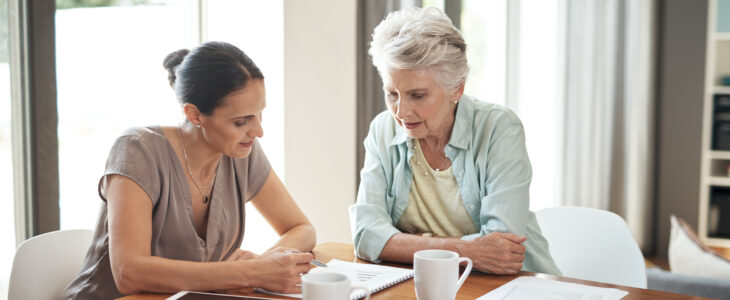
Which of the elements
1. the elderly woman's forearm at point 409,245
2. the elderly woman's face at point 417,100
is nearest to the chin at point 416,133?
the elderly woman's face at point 417,100

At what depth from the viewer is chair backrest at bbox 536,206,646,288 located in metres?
1.70

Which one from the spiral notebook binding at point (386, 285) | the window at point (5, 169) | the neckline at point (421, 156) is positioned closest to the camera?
the spiral notebook binding at point (386, 285)

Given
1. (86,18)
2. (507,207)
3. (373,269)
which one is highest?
(86,18)

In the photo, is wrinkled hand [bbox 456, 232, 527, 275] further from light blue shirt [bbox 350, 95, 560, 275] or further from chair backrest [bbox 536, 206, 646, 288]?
chair backrest [bbox 536, 206, 646, 288]

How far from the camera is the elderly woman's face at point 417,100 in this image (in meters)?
1.57

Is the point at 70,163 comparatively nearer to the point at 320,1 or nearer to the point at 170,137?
the point at 170,137

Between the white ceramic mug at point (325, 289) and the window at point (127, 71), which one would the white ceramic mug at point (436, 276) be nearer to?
the white ceramic mug at point (325, 289)

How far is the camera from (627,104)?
5.10 meters

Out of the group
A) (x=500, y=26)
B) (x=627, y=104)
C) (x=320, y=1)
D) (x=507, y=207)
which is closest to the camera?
(x=507, y=207)

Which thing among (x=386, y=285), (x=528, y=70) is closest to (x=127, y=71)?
(x=386, y=285)

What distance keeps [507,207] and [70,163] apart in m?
1.49

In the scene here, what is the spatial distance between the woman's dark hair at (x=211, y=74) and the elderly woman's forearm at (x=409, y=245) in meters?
Answer: 0.50

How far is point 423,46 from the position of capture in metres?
1.54

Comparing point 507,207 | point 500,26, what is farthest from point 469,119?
point 500,26
